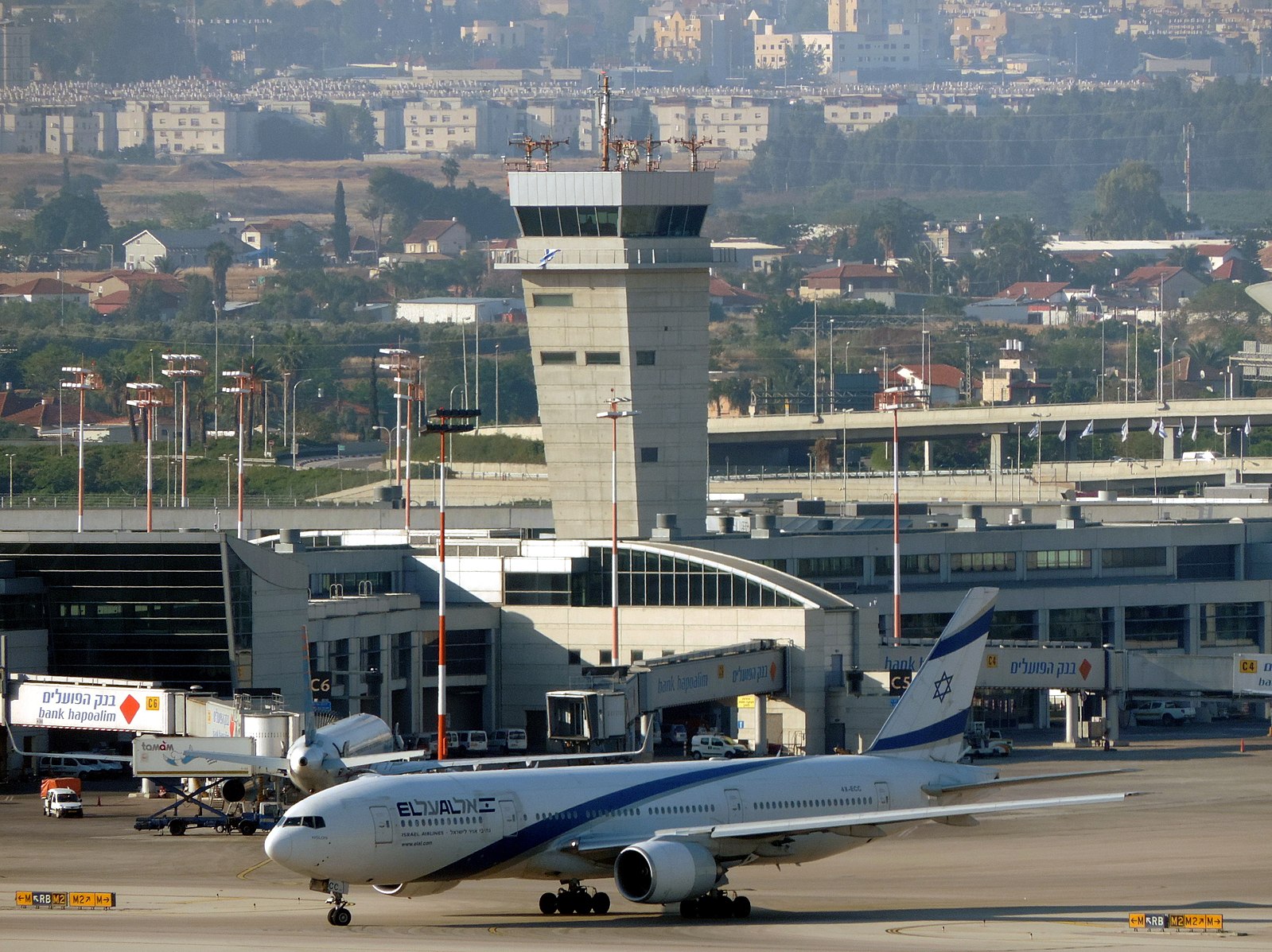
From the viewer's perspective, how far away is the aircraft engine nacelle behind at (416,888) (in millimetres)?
56344

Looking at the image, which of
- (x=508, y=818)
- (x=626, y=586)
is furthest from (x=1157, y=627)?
(x=508, y=818)

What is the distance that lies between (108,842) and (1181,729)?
56.2 meters

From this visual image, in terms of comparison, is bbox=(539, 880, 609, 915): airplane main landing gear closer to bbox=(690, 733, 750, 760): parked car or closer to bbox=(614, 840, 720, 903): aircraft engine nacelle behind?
bbox=(614, 840, 720, 903): aircraft engine nacelle behind

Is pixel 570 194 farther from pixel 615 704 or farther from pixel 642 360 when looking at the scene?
pixel 615 704

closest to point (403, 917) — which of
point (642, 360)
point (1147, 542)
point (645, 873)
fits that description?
point (645, 873)

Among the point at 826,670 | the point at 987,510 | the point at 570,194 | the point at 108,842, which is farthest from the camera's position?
the point at 987,510

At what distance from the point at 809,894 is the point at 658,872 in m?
9.27

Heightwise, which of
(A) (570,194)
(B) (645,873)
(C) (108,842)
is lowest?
(C) (108,842)

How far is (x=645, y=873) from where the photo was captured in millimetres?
56438

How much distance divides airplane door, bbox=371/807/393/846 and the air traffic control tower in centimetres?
6270

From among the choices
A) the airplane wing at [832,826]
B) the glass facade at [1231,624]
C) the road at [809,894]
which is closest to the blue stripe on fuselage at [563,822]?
the airplane wing at [832,826]

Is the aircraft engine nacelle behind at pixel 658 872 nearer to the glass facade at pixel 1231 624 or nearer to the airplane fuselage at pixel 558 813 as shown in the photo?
the airplane fuselage at pixel 558 813

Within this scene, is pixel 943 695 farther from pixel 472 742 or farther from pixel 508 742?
pixel 508 742

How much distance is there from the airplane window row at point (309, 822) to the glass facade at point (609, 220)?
2520 inches
